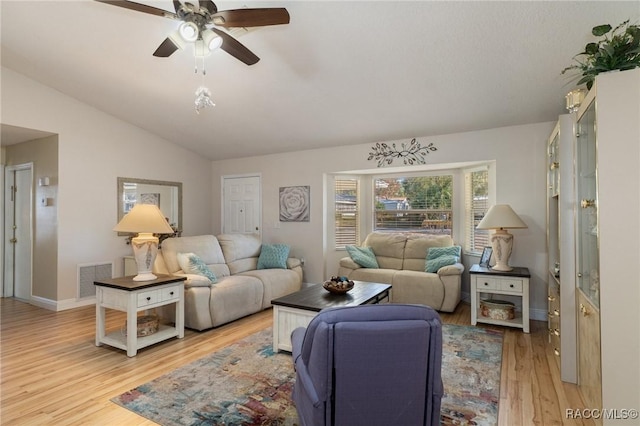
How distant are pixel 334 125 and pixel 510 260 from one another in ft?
9.51

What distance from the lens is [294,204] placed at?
5.76 meters

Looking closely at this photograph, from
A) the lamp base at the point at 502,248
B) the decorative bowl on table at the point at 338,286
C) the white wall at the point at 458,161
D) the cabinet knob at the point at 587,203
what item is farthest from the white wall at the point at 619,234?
the white wall at the point at 458,161

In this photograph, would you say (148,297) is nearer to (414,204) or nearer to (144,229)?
(144,229)

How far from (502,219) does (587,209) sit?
1.54m

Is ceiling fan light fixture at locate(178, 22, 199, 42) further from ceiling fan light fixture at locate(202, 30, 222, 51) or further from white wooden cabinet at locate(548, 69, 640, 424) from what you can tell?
white wooden cabinet at locate(548, 69, 640, 424)

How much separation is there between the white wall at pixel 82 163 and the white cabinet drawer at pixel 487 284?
17.0ft

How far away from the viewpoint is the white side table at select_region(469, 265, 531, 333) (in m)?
3.57

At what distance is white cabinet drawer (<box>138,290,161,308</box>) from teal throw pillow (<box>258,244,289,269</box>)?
6.35ft

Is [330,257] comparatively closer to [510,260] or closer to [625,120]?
[510,260]

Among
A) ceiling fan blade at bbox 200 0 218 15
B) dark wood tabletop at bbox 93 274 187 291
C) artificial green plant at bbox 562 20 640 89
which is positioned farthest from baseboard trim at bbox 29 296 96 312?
artificial green plant at bbox 562 20 640 89

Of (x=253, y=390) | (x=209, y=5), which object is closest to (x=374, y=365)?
(x=253, y=390)

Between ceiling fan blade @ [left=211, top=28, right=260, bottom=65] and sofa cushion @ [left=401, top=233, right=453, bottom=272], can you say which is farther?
sofa cushion @ [left=401, top=233, right=453, bottom=272]

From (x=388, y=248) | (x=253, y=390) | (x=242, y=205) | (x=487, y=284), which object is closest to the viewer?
(x=253, y=390)

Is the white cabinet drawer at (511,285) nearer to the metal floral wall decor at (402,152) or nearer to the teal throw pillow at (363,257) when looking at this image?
the teal throw pillow at (363,257)
